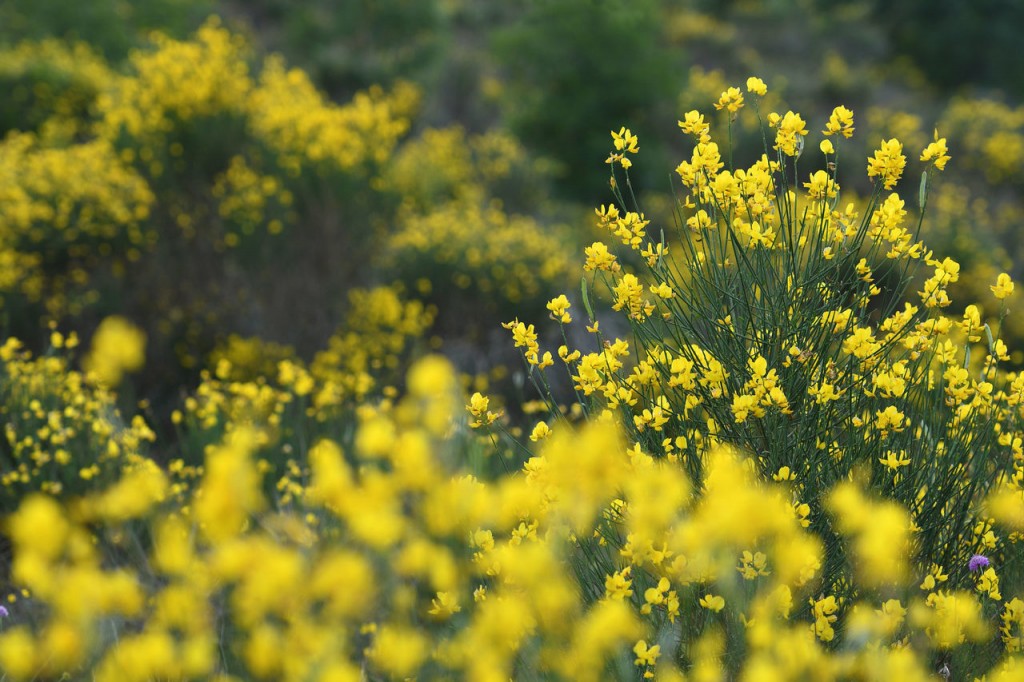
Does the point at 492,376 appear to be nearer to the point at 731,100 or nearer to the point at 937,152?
the point at 731,100

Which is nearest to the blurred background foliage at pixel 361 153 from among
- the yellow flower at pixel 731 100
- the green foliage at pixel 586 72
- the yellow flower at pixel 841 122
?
the green foliage at pixel 586 72

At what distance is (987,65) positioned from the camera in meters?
17.2

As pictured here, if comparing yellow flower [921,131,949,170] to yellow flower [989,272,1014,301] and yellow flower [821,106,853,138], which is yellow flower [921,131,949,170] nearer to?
yellow flower [821,106,853,138]

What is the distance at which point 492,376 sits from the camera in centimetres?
604

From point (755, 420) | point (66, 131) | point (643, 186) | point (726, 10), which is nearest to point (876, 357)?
point (755, 420)

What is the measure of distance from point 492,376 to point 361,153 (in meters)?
1.88

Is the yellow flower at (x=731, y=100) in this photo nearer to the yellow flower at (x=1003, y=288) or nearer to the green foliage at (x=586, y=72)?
the yellow flower at (x=1003, y=288)

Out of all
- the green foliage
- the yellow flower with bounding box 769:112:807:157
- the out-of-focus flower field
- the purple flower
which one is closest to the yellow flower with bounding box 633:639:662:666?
the out-of-focus flower field

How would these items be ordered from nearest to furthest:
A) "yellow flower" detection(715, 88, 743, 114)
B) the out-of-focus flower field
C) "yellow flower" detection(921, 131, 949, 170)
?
the out-of-focus flower field < "yellow flower" detection(921, 131, 949, 170) < "yellow flower" detection(715, 88, 743, 114)

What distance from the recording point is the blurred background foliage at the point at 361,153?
19.5 feet

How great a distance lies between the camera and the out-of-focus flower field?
1.44 meters

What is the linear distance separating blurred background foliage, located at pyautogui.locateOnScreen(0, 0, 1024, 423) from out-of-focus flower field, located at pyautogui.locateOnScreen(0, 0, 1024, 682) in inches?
1.5

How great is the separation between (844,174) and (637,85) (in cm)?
428

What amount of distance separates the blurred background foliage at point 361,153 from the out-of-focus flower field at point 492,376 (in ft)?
0.13
